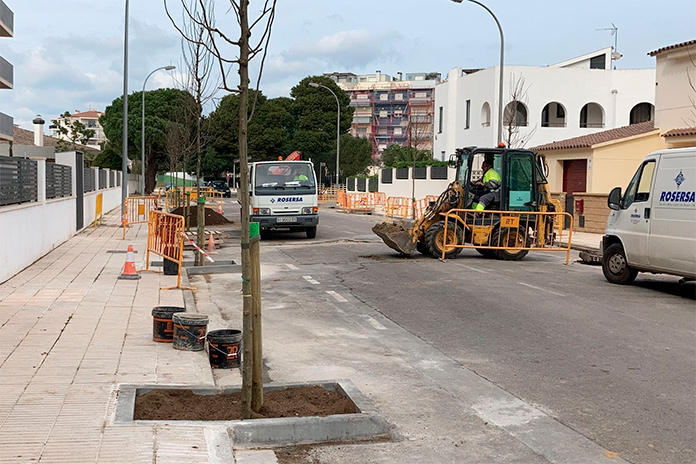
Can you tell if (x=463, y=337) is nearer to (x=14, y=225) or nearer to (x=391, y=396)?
(x=391, y=396)

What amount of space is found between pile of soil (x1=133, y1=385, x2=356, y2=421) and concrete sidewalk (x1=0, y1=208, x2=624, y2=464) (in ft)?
1.11

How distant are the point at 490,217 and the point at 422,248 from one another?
1691 millimetres

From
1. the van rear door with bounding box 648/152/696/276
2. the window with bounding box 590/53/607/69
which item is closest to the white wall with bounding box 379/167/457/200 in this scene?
the window with bounding box 590/53/607/69

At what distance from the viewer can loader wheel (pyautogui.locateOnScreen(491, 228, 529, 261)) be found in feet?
58.0

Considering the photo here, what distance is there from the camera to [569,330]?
963cm

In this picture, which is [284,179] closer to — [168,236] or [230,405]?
[168,236]

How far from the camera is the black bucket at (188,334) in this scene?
810 cm

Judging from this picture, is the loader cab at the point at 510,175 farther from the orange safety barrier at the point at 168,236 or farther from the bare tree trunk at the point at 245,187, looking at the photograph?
the bare tree trunk at the point at 245,187

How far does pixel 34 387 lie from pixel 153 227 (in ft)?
27.8

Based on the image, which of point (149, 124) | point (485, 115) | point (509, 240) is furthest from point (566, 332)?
point (149, 124)

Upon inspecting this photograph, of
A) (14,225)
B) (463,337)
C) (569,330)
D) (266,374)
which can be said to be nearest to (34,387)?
(266,374)

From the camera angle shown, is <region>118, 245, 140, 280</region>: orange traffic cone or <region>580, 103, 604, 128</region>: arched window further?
<region>580, 103, 604, 128</region>: arched window

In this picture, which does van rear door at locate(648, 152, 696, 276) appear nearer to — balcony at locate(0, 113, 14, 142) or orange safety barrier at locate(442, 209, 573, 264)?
orange safety barrier at locate(442, 209, 573, 264)

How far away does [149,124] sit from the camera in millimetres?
70188
